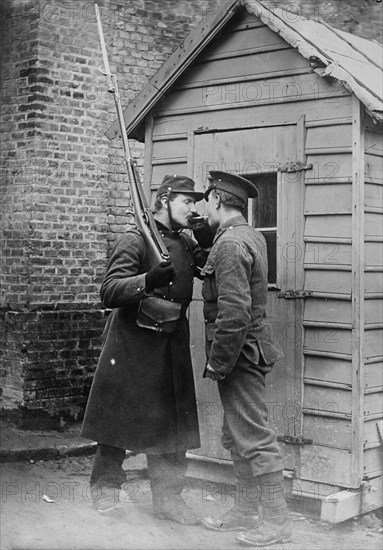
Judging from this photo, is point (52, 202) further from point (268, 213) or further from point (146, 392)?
point (146, 392)

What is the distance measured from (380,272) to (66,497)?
279 cm

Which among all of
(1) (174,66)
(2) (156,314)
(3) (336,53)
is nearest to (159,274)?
(2) (156,314)

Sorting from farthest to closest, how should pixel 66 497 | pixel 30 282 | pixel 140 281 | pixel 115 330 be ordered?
pixel 30 282 < pixel 66 497 < pixel 115 330 < pixel 140 281

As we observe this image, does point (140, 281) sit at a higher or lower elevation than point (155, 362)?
higher

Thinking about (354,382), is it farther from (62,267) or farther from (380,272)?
(62,267)

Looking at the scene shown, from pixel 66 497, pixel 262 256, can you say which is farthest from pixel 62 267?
pixel 262 256

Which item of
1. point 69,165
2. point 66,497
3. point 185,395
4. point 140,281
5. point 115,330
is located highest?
point 69,165

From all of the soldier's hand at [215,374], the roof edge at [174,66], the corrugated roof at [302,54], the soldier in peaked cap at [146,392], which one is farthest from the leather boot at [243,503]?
the roof edge at [174,66]

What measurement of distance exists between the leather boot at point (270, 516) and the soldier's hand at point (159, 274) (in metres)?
1.33

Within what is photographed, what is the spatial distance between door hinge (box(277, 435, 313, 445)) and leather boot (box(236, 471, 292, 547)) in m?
0.72

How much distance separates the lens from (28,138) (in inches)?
304

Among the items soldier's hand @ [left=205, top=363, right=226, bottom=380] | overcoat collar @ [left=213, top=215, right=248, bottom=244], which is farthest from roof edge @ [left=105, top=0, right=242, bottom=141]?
soldier's hand @ [left=205, top=363, right=226, bottom=380]

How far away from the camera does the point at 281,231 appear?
5.80 m

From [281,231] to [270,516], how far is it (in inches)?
77.1
